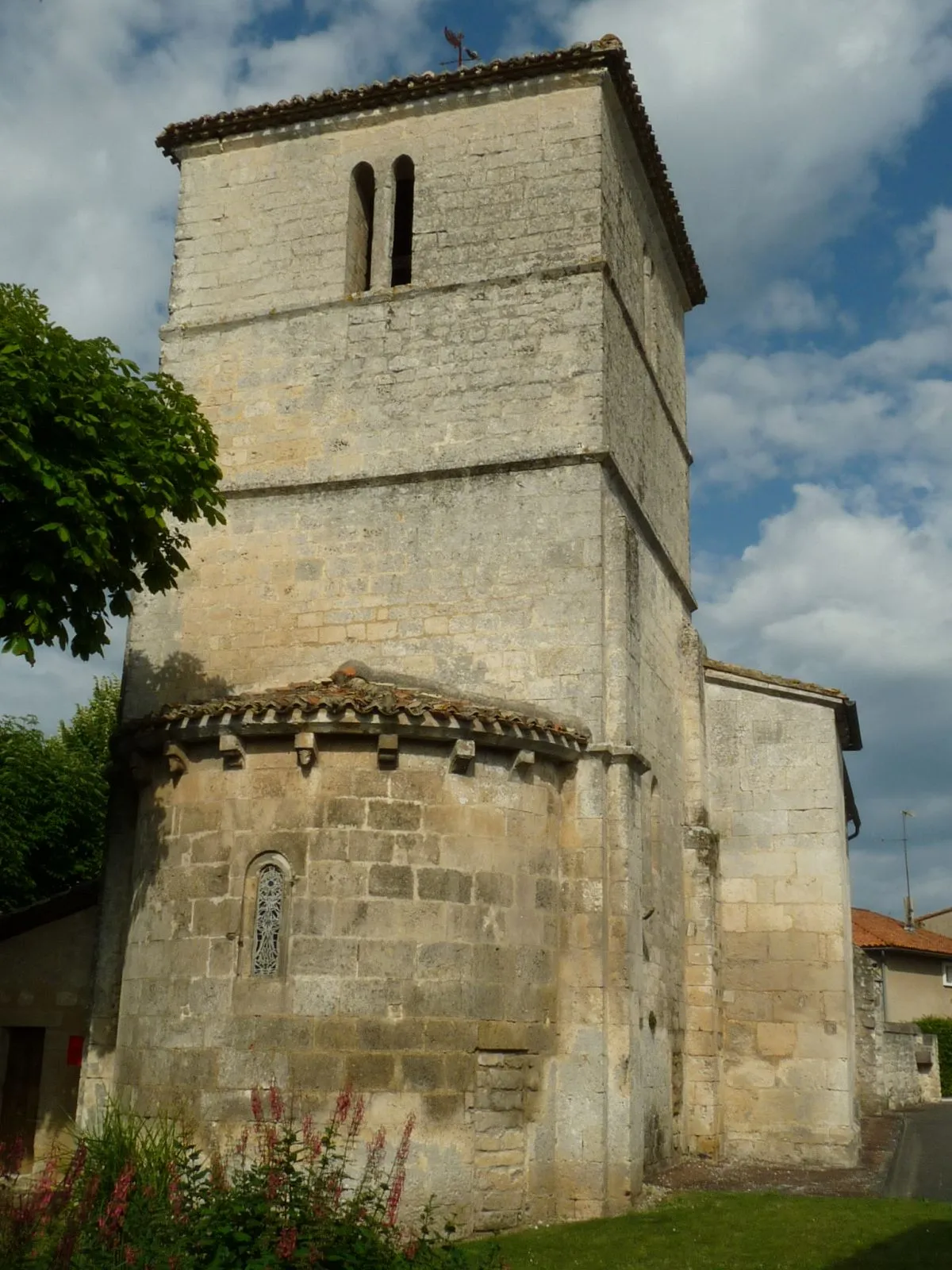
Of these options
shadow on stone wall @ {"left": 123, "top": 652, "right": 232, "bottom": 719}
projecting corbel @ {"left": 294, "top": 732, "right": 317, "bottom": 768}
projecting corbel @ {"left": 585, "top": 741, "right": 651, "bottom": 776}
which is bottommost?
projecting corbel @ {"left": 294, "top": 732, "right": 317, "bottom": 768}

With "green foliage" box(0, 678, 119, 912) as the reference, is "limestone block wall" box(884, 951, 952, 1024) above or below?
below

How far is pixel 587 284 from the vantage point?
13.7m

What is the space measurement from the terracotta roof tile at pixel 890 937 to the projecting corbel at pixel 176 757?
2369cm

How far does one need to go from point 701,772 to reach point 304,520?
5.44 meters

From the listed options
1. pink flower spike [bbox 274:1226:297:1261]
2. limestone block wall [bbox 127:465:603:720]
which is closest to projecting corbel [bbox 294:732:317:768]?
limestone block wall [bbox 127:465:603:720]

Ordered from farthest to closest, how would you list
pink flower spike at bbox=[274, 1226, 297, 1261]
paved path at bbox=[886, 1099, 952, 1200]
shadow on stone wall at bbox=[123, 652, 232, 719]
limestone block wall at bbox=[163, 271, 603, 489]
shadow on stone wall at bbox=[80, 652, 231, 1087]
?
1. shadow on stone wall at bbox=[123, 652, 232, 719]
2. limestone block wall at bbox=[163, 271, 603, 489]
3. paved path at bbox=[886, 1099, 952, 1200]
4. shadow on stone wall at bbox=[80, 652, 231, 1087]
5. pink flower spike at bbox=[274, 1226, 297, 1261]

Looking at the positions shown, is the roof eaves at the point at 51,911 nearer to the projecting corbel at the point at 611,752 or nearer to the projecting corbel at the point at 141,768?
the projecting corbel at the point at 141,768

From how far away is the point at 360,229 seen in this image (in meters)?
15.3

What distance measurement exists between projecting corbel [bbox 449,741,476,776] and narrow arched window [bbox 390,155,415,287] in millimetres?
6424

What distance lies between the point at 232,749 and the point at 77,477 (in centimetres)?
252

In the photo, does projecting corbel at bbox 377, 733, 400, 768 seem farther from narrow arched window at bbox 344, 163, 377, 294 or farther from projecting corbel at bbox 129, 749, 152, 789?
narrow arched window at bbox 344, 163, 377, 294

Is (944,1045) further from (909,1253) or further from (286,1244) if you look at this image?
(286,1244)

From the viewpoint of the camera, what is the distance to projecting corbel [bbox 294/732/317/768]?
10.6 m

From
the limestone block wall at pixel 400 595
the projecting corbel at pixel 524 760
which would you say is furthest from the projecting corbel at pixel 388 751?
the limestone block wall at pixel 400 595
